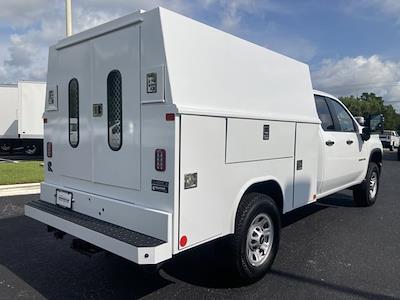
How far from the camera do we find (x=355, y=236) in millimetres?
5715

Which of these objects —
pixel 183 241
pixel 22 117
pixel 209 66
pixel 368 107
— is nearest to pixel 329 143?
pixel 209 66

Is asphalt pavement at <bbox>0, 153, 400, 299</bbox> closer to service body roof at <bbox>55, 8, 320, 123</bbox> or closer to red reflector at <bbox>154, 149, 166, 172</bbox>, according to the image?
red reflector at <bbox>154, 149, 166, 172</bbox>

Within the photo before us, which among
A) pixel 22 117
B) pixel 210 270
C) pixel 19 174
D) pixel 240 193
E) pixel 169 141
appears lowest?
pixel 210 270

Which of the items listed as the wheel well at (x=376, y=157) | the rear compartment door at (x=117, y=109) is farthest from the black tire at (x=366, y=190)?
the rear compartment door at (x=117, y=109)

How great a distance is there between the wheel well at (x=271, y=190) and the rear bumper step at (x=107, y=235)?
1.36 meters

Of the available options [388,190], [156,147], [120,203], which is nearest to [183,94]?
[156,147]

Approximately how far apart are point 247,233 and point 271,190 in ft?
2.73

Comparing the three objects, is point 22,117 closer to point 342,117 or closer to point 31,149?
point 31,149

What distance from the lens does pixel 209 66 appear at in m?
3.45

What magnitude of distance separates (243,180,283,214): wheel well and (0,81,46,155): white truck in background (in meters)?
15.1

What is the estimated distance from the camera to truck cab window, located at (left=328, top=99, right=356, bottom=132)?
6.25m

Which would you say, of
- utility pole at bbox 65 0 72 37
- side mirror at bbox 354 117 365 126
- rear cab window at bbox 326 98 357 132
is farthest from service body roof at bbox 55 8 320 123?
utility pole at bbox 65 0 72 37

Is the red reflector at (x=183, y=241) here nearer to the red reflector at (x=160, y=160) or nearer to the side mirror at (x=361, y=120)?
the red reflector at (x=160, y=160)

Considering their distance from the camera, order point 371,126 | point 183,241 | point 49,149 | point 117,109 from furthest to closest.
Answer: point 371,126 → point 49,149 → point 117,109 → point 183,241
